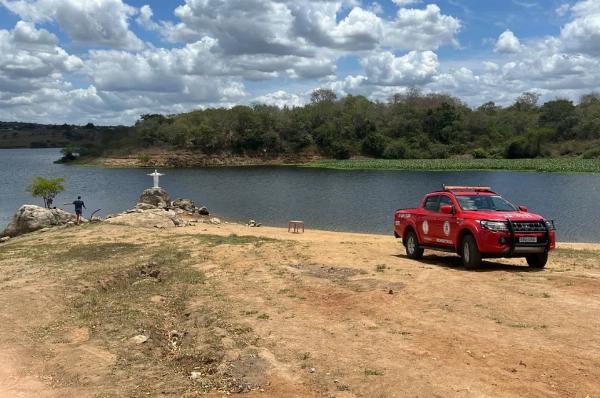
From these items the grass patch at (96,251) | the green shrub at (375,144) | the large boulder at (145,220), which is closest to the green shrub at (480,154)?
the green shrub at (375,144)

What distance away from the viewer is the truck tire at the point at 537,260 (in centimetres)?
1313

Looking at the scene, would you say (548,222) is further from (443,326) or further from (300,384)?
(300,384)

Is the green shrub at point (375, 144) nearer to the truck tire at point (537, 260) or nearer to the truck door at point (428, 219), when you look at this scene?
the truck door at point (428, 219)

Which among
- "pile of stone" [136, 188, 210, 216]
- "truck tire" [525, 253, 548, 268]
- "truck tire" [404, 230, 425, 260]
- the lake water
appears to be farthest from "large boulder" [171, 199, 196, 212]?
"truck tire" [525, 253, 548, 268]

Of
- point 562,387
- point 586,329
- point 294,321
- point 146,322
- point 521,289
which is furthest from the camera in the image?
point 521,289

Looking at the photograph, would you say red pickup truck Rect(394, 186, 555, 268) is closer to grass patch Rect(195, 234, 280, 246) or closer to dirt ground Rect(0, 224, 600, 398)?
dirt ground Rect(0, 224, 600, 398)

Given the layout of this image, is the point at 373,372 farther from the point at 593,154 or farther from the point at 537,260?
the point at 593,154

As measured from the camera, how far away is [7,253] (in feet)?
55.4

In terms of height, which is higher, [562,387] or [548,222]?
[548,222]

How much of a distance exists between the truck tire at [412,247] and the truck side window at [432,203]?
0.87 metres

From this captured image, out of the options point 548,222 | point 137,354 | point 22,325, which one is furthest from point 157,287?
point 548,222

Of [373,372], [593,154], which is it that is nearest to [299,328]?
[373,372]

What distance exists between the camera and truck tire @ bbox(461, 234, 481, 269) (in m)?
12.7

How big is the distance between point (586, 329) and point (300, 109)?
424 feet
